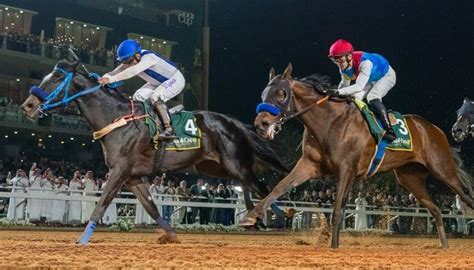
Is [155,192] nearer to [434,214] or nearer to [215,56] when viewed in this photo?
[434,214]

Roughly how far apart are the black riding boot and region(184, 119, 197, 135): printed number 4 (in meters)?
2.82

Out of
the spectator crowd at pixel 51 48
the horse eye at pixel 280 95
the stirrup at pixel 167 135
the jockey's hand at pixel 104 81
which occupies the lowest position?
the stirrup at pixel 167 135

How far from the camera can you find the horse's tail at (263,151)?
11164 mm

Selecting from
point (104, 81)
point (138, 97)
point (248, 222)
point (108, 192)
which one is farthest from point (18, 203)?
point (248, 222)

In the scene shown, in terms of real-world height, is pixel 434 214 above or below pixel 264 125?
below

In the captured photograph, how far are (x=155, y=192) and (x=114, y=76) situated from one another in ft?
35.6

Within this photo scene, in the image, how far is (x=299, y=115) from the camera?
895 centimetres

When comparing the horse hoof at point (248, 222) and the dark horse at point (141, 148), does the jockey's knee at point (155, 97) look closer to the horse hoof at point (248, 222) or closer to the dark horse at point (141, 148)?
the dark horse at point (141, 148)

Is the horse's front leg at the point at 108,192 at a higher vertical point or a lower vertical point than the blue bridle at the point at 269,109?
lower

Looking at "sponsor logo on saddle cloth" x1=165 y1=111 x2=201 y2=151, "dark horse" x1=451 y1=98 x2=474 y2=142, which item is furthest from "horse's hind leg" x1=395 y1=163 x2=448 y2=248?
"sponsor logo on saddle cloth" x1=165 y1=111 x2=201 y2=151

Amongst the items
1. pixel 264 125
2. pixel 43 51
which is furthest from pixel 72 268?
A: pixel 43 51

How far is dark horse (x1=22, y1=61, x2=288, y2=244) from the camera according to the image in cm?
895

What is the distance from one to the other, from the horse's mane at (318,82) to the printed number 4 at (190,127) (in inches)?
82.2

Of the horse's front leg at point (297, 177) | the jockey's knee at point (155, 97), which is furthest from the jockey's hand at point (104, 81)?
the horse's front leg at point (297, 177)
